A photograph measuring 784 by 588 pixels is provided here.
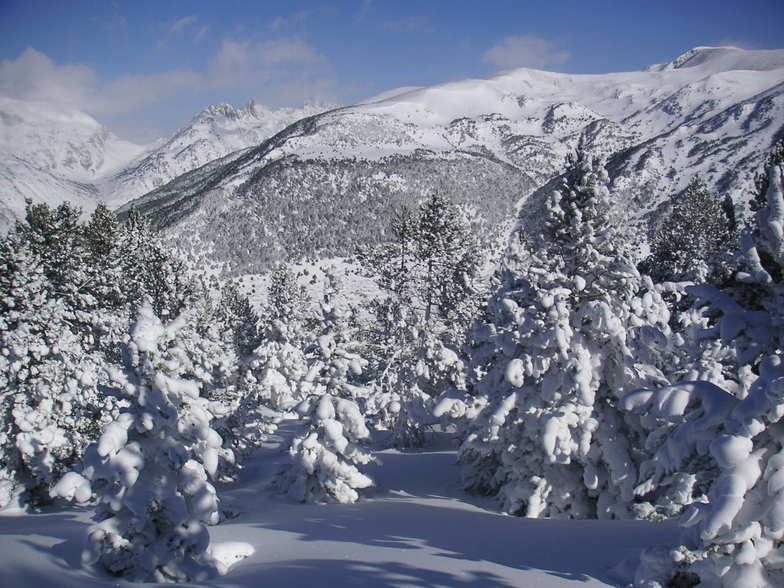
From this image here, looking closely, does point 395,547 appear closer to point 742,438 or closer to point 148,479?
point 148,479

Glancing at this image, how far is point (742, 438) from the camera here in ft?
14.8

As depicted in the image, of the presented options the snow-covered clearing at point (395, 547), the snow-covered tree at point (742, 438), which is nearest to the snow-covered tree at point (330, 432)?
the snow-covered clearing at point (395, 547)

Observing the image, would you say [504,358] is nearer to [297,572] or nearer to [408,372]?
[297,572]

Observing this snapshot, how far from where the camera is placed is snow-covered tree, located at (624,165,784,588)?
4.46m

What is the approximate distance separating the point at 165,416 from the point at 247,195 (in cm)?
19819

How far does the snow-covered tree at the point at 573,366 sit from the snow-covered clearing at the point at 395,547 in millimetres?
1357

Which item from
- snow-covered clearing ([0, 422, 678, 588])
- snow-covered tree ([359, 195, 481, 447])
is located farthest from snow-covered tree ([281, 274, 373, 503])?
snow-covered tree ([359, 195, 481, 447])

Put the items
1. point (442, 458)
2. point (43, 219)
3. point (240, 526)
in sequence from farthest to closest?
point (43, 219) < point (442, 458) < point (240, 526)

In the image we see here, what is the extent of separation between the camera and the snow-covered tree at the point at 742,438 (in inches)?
175

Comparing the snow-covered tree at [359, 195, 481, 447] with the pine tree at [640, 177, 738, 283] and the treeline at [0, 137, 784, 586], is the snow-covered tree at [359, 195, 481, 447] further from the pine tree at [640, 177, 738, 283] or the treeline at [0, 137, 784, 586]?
the pine tree at [640, 177, 738, 283]

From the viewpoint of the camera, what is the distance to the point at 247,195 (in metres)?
195

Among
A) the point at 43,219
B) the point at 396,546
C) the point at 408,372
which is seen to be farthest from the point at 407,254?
the point at 396,546

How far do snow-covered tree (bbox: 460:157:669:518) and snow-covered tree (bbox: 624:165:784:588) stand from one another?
5.59 m

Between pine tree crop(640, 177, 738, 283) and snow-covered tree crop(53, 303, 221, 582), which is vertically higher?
pine tree crop(640, 177, 738, 283)
